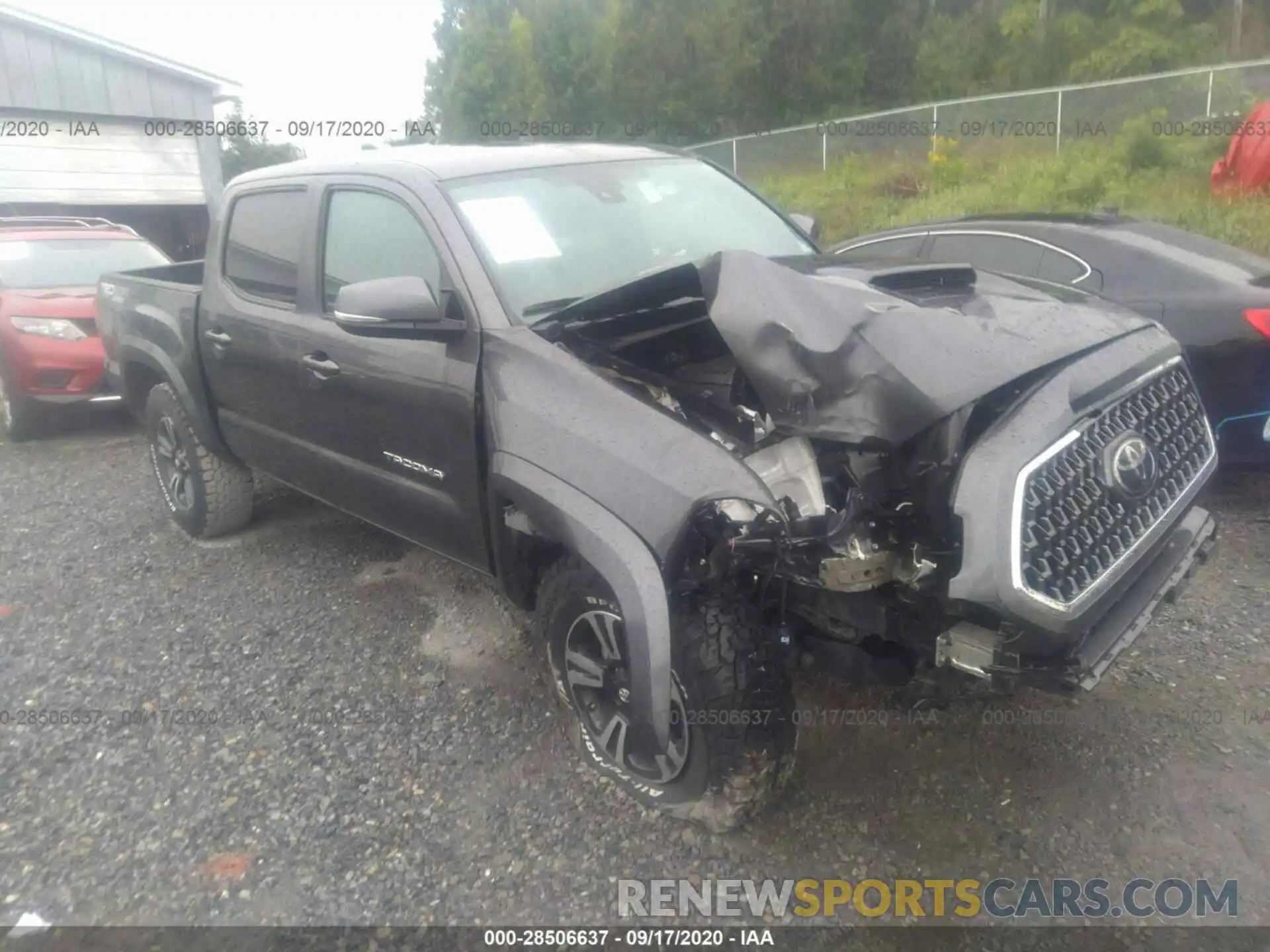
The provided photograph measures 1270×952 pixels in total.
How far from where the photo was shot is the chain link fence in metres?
11.8

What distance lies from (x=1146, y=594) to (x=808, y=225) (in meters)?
2.35

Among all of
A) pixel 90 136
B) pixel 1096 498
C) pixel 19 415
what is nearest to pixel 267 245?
pixel 1096 498

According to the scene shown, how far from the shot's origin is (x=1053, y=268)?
202 inches

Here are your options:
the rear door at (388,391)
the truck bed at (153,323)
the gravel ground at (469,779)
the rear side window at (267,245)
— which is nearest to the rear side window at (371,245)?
the rear door at (388,391)

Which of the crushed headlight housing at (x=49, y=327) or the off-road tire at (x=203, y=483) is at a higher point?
the crushed headlight housing at (x=49, y=327)

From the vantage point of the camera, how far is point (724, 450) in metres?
2.34

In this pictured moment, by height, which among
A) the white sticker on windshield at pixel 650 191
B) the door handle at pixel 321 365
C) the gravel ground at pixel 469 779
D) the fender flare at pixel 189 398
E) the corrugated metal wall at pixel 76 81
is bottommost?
the gravel ground at pixel 469 779

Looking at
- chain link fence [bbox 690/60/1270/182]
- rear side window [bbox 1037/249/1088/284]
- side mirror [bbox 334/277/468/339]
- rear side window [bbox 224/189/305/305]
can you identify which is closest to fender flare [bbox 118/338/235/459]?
rear side window [bbox 224/189/305/305]

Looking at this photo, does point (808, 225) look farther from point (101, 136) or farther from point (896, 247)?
point (101, 136)

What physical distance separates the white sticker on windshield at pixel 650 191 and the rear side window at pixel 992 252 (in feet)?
7.29

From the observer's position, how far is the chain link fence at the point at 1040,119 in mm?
11812

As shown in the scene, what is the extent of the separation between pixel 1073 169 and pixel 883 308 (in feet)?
35.9

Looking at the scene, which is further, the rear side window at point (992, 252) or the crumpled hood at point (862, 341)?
the rear side window at point (992, 252)

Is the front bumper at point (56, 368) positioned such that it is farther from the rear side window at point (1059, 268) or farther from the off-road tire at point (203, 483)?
the rear side window at point (1059, 268)
